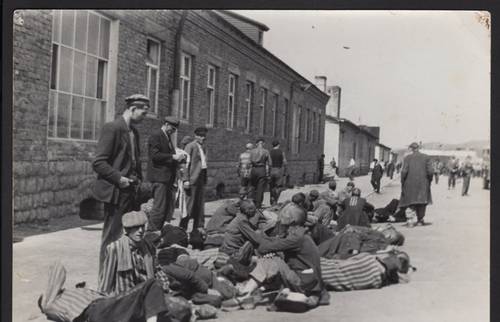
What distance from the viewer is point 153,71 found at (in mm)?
7133

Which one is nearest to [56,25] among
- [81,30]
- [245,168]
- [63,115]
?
[81,30]

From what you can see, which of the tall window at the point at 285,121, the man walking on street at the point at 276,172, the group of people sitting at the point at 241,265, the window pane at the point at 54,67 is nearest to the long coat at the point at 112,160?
the group of people sitting at the point at 241,265

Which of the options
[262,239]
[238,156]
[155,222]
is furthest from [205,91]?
[262,239]

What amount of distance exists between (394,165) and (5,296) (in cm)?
494

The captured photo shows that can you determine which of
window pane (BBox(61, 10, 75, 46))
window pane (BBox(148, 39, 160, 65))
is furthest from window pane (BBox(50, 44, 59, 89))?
window pane (BBox(148, 39, 160, 65))

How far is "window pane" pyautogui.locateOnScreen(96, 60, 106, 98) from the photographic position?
6762mm

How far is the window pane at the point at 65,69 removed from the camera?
251 inches

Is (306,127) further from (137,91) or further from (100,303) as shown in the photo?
(100,303)

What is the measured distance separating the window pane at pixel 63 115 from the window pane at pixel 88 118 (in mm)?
212

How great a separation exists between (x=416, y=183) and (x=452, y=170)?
2.07 feet

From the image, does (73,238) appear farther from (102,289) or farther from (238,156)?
(238,156)

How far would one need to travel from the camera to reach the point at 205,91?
731cm

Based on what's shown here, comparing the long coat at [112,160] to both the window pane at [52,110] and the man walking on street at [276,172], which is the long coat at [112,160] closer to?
the window pane at [52,110]

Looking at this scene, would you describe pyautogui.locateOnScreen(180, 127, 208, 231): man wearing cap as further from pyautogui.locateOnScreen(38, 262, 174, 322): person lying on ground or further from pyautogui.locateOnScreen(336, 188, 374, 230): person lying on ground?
pyautogui.locateOnScreen(38, 262, 174, 322): person lying on ground
